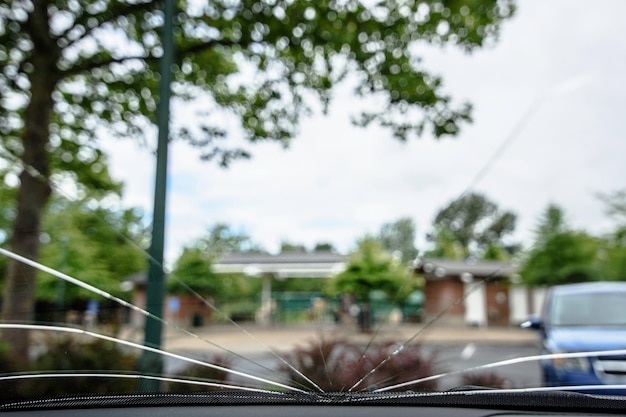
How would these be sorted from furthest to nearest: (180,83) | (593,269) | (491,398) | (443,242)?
1. (593,269)
2. (180,83)
3. (443,242)
4. (491,398)

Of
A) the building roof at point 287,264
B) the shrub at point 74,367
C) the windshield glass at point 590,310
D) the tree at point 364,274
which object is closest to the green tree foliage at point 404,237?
the shrub at point 74,367

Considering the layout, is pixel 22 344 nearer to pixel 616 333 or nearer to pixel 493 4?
pixel 616 333

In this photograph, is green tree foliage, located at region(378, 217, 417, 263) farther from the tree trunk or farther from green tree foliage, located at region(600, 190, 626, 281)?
green tree foliage, located at region(600, 190, 626, 281)

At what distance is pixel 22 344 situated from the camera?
12.4 ft

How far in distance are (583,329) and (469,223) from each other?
10.4ft

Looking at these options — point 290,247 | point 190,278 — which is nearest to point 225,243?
point 290,247

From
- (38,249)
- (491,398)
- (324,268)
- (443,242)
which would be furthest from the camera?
(324,268)

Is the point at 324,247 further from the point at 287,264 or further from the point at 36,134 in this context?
the point at 36,134

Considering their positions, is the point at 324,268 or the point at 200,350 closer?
the point at 200,350

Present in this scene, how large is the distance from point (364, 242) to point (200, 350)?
787 inches

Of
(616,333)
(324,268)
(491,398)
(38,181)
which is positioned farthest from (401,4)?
(324,268)

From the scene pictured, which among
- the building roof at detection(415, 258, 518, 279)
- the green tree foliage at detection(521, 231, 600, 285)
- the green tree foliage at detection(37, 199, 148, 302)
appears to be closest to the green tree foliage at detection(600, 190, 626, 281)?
the green tree foliage at detection(521, 231, 600, 285)

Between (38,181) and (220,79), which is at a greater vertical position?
(220,79)

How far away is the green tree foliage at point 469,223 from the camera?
4273 millimetres
